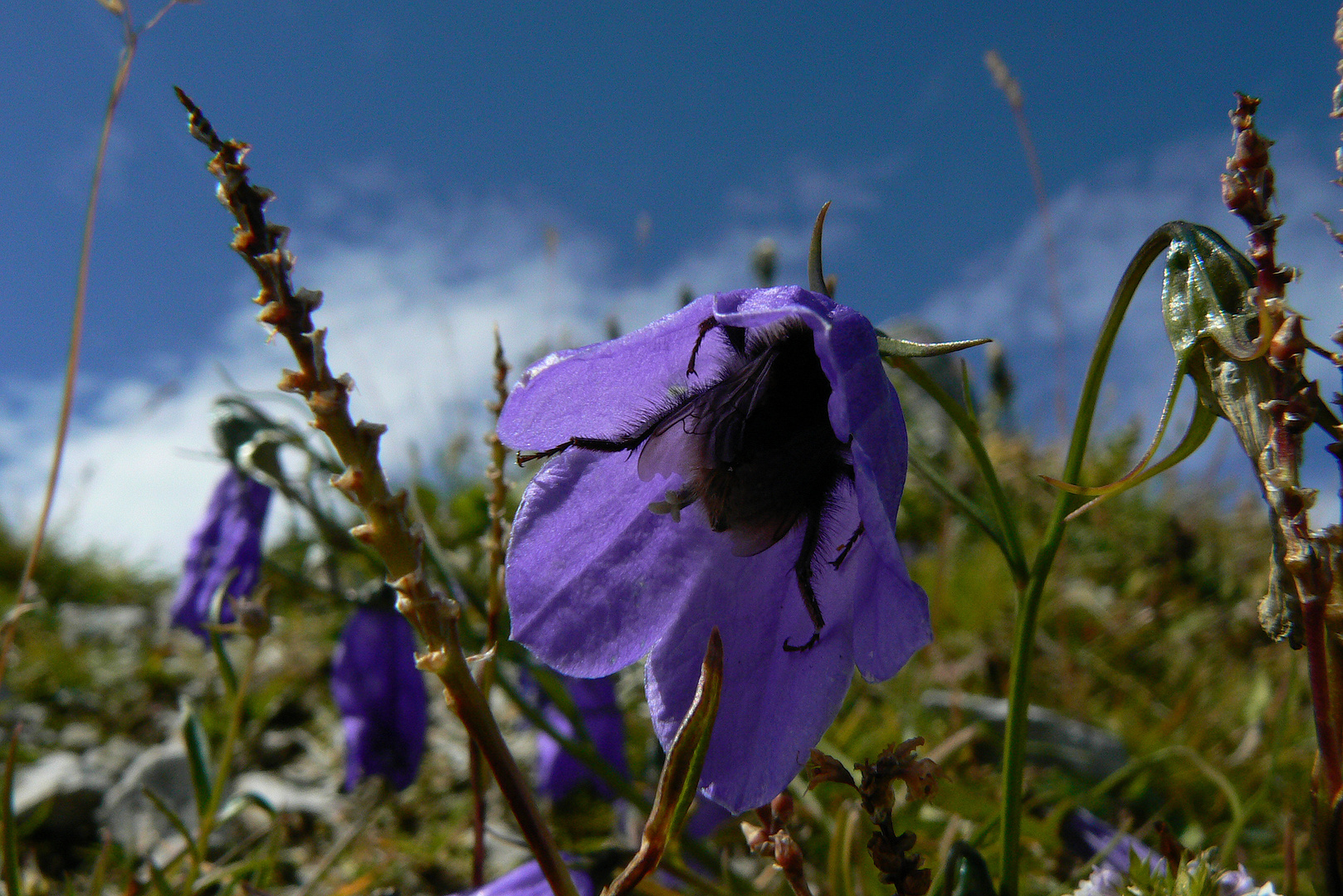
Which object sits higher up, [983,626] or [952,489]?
[983,626]

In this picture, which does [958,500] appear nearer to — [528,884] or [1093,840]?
[528,884]

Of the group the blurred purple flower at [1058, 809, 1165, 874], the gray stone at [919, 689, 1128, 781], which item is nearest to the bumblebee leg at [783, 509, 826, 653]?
the blurred purple flower at [1058, 809, 1165, 874]

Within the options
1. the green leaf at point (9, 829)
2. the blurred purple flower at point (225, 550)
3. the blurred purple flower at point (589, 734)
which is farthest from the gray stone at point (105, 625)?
the green leaf at point (9, 829)

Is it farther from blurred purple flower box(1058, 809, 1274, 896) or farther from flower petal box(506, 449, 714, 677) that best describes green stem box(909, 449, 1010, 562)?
blurred purple flower box(1058, 809, 1274, 896)

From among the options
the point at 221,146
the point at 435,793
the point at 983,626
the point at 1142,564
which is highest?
the point at 1142,564

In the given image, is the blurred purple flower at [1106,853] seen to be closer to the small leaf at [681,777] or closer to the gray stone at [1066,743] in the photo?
the small leaf at [681,777]

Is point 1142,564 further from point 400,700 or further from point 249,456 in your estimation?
point 249,456

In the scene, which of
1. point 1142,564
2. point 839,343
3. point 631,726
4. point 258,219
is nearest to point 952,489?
point 839,343
